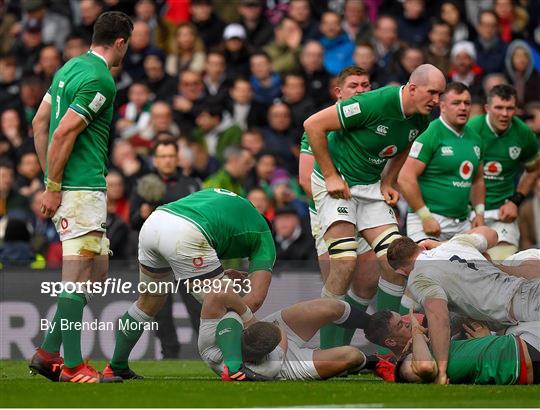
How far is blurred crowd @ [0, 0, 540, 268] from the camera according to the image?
1577 centimetres

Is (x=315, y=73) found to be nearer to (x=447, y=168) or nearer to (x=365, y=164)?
(x=447, y=168)

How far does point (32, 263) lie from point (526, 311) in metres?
5.25

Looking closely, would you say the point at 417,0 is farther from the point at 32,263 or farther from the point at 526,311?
the point at 526,311

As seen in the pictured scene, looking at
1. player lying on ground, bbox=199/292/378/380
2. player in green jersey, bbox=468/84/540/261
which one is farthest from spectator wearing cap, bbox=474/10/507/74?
player lying on ground, bbox=199/292/378/380

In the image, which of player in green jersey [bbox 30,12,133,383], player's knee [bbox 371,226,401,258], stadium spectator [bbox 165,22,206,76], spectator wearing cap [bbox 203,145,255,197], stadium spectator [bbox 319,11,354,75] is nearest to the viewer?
player in green jersey [bbox 30,12,133,383]

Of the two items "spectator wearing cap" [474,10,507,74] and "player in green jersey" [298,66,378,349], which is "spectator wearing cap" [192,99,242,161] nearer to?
"spectator wearing cap" [474,10,507,74]

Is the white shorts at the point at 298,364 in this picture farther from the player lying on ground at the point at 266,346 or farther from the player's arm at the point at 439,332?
the player's arm at the point at 439,332

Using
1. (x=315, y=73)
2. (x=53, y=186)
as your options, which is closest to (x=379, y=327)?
(x=53, y=186)

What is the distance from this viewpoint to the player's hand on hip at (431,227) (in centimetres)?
1238

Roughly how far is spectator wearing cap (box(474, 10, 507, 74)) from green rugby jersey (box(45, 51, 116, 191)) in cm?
829

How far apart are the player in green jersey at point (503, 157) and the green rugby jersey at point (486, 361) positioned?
11.3ft

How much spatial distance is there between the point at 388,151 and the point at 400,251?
1055 mm

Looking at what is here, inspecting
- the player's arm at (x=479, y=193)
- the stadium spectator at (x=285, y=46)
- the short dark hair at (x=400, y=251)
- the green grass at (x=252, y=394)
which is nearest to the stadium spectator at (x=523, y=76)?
the stadium spectator at (x=285, y=46)

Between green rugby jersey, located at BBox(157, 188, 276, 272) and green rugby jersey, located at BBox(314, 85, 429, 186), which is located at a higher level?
green rugby jersey, located at BBox(314, 85, 429, 186)
